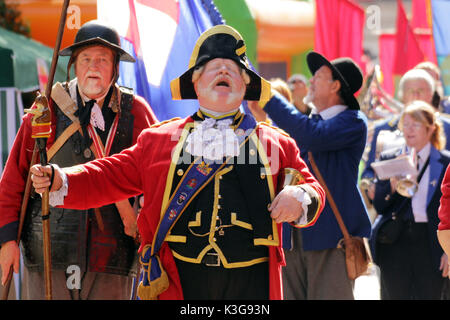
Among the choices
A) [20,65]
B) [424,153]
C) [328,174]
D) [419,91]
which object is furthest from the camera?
Answer: [419,91]

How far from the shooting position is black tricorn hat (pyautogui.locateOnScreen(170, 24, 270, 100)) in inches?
159

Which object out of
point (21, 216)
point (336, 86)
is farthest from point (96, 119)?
point (336, 86)

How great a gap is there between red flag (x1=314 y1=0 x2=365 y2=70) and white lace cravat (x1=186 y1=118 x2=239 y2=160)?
15.7 feet

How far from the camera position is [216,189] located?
12.7ft

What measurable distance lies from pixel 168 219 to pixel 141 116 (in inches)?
45.6

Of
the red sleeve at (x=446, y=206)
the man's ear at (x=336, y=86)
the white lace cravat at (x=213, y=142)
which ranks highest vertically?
the man's ear at (x=336, y=86)

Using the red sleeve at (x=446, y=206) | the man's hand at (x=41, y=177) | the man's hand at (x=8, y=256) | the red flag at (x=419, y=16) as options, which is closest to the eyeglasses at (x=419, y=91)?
the red sleeve at (x=446, y=206)

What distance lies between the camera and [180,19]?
17.9ft

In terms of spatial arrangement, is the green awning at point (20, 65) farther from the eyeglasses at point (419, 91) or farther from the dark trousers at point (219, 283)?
the eyeglasses at point (419, 91)

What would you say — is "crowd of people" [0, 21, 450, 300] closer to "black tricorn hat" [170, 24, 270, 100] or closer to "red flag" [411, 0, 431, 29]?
"black tricorn hat" [170, 24, 270, 100]

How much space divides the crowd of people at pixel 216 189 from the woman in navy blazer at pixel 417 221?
1 cm

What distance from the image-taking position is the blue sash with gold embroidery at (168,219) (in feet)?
12.5

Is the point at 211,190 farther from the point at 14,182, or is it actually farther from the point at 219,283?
the point at 14,182
